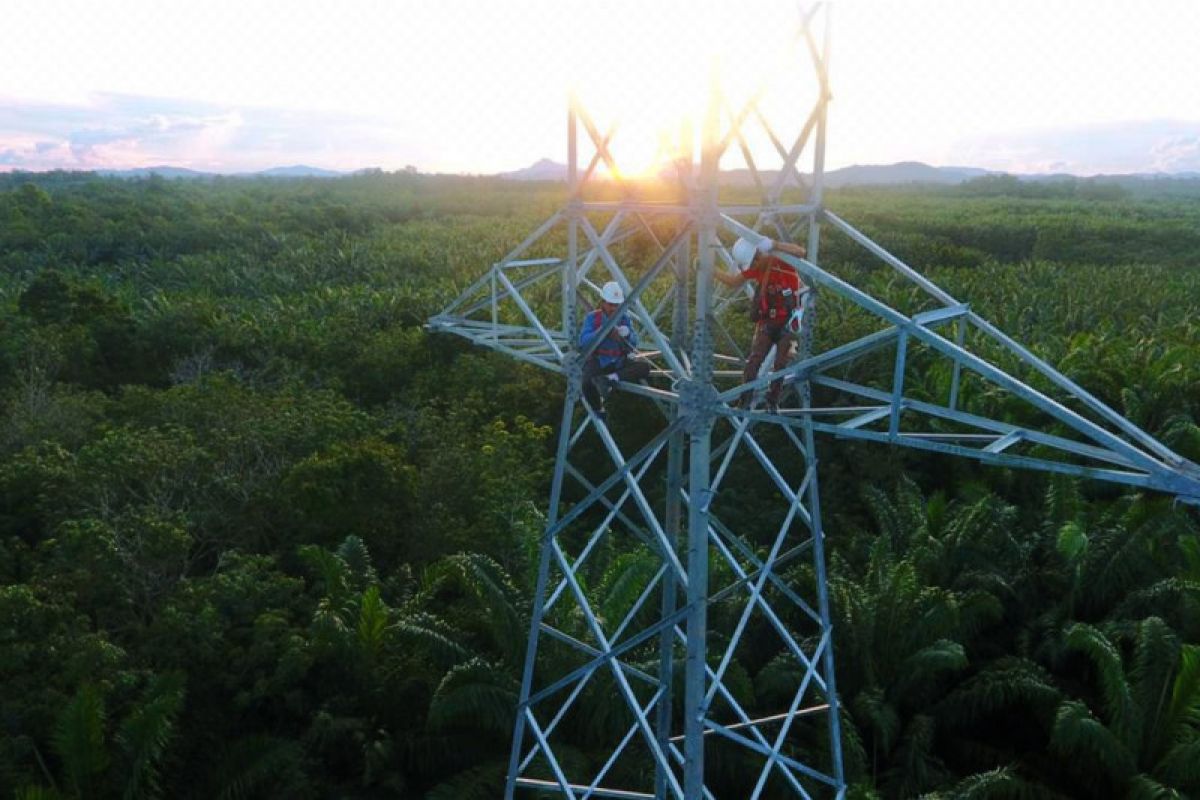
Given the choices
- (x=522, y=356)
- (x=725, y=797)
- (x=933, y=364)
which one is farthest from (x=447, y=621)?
(x=933, y=364)

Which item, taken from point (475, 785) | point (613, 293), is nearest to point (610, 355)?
point (613, 293)

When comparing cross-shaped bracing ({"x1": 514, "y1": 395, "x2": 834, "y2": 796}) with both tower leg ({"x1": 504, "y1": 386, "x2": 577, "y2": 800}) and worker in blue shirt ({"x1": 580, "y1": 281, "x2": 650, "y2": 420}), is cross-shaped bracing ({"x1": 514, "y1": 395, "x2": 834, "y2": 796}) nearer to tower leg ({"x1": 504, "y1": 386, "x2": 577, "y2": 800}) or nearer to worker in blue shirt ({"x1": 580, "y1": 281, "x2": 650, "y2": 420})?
tower leg ({"x1": 504, "y1": 386, "x2": 577, "y2": 800})

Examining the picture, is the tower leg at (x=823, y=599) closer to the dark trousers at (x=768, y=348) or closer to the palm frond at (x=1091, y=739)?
the dark trousers at (x=768, y=348)

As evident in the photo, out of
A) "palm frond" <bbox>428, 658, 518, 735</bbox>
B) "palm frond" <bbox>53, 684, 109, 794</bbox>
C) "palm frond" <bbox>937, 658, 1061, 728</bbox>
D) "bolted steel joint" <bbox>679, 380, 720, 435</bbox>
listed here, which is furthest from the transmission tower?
"palm frond" <bbox>53, 684, 109, 794</bbox>

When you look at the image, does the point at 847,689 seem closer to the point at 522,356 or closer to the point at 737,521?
the point at 737,521

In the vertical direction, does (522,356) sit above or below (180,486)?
above

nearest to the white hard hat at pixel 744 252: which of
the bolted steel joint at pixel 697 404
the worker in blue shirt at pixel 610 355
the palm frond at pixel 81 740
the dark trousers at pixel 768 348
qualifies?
the dark trousers at pixel 768 348
